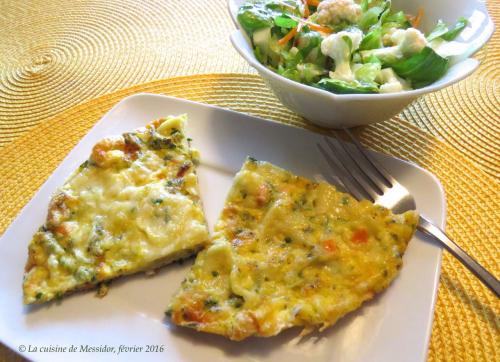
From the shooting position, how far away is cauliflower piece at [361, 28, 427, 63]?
2008 mm

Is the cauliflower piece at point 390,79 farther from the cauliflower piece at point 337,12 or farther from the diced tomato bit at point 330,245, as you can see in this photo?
the diced tomato bit at point 330,245

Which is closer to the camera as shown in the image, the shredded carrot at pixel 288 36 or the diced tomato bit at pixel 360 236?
the diced tomato bit at pixel 360 236

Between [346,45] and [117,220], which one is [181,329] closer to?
[117,220]

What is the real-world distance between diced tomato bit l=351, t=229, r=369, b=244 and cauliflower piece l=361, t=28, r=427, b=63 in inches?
34.1

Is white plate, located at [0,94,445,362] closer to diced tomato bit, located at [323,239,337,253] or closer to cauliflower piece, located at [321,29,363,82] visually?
diced tomato bit, located at [323,239,337,253]

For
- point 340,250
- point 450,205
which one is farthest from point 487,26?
point 340,250

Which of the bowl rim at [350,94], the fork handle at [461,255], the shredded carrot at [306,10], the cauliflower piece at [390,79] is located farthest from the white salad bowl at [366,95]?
the fork handle at [461,255]

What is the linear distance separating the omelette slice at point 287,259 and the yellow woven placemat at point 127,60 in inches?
35.5

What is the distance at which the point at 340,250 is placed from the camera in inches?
65.3

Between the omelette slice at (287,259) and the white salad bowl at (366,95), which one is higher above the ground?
the white salad bowl at (366,95)

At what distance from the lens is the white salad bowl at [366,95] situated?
1.74 meters

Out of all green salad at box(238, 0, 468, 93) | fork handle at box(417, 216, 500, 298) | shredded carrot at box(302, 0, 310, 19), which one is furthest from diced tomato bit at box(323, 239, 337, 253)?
shredded carrot at box(302, 0, 310, 19)

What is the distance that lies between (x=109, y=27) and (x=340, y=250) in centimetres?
258

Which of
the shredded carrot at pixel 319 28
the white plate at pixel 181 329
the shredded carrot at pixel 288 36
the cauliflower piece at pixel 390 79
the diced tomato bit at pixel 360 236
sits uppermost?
the shredded carrot at pixel 319 28
